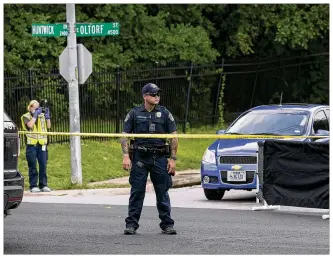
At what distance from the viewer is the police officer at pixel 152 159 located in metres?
11.7

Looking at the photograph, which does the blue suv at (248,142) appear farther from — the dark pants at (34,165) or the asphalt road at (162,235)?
the dark pants at (34,165)

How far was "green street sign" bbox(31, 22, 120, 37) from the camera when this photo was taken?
18516mm

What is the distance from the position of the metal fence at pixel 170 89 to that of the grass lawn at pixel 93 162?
0.63 m

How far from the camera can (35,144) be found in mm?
18547

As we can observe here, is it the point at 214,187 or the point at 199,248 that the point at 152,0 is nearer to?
the point at 214,187

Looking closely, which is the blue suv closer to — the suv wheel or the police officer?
the suv wheel

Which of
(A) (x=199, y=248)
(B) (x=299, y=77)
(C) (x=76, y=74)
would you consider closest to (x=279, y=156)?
(A) (x=199, y=248)

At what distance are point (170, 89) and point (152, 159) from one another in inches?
612

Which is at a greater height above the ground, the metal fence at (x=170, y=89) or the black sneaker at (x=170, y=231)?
the metal fence at (x=170, y=89)

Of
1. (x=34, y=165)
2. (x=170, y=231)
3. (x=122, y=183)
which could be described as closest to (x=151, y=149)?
(x=170, y=231)

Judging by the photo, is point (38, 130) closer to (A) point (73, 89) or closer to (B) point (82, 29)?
(A) point (73, 89)

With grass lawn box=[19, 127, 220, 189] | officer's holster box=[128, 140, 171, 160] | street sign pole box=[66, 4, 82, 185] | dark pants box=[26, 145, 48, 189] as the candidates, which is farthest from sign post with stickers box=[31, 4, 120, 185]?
officer's holster box=[128, 140, 171, 160]

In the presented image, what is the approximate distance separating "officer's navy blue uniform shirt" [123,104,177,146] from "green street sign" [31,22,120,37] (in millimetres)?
6828

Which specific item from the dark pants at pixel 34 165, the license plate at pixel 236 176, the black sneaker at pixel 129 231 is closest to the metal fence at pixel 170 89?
the dark pants at pixel 34 165
